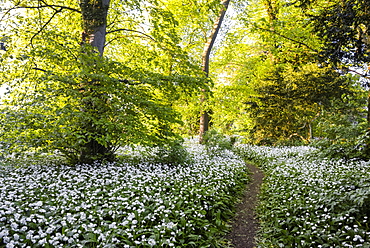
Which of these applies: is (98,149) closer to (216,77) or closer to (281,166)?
(281,166)

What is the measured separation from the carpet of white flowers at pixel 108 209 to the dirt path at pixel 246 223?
0.95ft

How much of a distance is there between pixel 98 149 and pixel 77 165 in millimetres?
798

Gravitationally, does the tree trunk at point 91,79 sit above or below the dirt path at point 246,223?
above

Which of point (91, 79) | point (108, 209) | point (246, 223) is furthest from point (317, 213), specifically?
point (91, 79)

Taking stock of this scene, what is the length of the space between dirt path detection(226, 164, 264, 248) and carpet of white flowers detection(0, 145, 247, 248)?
29 centimetres

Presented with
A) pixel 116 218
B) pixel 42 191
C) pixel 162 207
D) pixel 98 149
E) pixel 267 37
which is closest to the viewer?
pixel 116 218

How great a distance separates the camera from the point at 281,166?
8.77 meters

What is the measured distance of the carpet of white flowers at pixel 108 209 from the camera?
11.3 ft

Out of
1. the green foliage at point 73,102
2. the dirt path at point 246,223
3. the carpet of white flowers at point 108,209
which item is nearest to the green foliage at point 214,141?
the dirt path at point 246,223

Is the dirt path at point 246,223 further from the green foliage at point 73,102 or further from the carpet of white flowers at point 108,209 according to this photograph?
the green foliage at point 73,102

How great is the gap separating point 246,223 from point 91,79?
562 cm

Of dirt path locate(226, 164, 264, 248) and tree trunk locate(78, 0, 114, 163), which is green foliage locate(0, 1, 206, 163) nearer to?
tree trunk locate(78, 0, 114, 163)

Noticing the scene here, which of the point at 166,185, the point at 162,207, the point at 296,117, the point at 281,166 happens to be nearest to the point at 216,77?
the point at 296,117

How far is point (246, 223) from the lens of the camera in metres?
5.54
